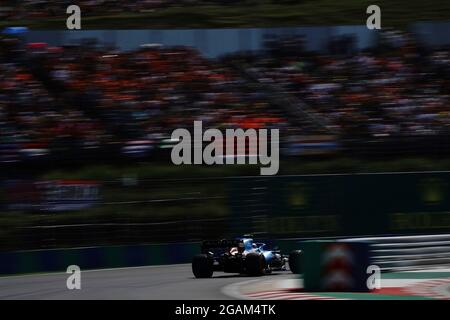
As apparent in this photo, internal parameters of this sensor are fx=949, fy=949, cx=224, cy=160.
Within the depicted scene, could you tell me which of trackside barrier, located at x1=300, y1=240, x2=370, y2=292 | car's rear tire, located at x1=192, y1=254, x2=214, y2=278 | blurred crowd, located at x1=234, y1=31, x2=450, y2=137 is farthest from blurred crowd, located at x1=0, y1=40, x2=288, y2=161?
trackside barrier, located at x1=300, y1=240, x2=370, y2=292

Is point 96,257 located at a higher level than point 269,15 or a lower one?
lower

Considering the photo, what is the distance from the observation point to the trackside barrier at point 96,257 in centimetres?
1582

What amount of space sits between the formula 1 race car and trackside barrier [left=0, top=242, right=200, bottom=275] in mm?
3334

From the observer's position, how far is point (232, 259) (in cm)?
1338

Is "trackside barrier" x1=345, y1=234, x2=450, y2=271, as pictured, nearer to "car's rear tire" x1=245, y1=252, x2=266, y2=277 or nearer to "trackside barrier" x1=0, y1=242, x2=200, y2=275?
"car's rear tire" x1=245, y1=252, x2=266, y2=277

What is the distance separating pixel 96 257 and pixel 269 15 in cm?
824

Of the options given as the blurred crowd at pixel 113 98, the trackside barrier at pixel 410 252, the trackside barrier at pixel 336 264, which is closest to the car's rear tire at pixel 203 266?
the trackside barrier at pixel 410 252

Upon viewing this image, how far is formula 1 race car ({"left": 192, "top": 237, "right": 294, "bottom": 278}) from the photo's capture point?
13.4 metres

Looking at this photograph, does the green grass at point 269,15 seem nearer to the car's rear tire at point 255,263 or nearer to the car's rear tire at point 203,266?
the car's rear tire at point 203,266

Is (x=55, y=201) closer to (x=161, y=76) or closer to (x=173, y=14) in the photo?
(x=161, y=76)

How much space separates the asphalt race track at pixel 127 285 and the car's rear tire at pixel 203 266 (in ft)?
0.47

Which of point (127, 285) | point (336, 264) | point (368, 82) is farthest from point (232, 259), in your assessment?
point (368, 82)

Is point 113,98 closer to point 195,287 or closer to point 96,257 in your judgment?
point 96,257
